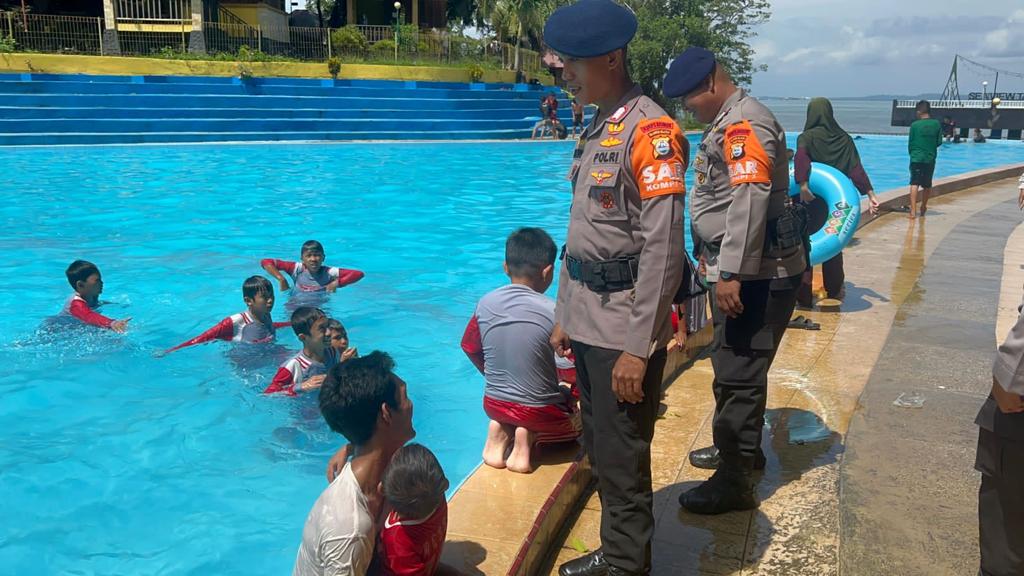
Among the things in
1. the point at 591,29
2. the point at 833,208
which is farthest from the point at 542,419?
the point at 833,208

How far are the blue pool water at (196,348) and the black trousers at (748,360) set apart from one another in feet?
8.10

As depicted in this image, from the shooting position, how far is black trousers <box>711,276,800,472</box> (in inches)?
128

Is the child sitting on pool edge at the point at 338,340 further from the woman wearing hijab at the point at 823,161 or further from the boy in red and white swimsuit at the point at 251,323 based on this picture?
the woman wearing hijab at the point at 823,161

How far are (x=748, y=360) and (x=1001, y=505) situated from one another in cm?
110

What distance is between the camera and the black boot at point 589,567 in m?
2.88

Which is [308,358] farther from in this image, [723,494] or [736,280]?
[736,280]

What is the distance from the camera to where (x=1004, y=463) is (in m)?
2.29

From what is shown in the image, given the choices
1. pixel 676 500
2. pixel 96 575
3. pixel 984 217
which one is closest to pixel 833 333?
pixel 676 500

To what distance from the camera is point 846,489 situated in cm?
355

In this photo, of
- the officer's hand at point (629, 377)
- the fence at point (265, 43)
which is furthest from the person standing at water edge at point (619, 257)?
the fence at point (265, 43)

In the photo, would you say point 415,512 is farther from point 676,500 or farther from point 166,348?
point 166,348

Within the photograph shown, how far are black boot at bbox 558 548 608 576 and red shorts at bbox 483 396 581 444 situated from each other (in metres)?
0.86

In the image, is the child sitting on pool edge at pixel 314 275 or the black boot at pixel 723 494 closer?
the black boot at pixel 723 494

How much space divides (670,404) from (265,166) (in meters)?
17.9
